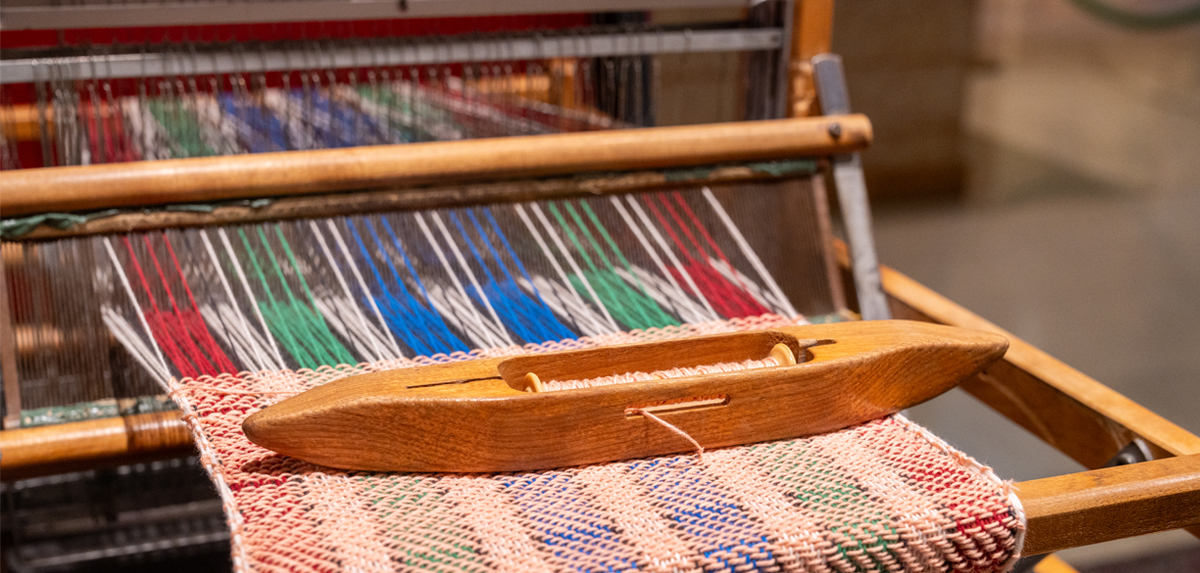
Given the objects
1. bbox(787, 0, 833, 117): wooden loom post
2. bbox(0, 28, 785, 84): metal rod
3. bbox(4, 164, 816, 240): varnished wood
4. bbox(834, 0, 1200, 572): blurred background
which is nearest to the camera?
bbox(4, 164, 816, 240): varnished wood

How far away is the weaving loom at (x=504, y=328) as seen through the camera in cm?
63

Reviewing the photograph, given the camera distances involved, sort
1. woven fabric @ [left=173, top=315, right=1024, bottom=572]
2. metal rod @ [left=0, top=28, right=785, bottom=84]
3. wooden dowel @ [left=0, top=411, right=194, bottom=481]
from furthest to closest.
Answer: metal rod @ [left=0, top=28, right=785, bottom=84], wooden dowel @ [left=0, top=411, right=194, bottom=481], woven fabric @ [left=173, top=315, right=1024, bottom=572]

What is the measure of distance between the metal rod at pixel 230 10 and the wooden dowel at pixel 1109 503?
0.80 metres

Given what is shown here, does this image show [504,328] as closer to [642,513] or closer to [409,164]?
[409,164]

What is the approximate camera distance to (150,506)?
1.66 meters

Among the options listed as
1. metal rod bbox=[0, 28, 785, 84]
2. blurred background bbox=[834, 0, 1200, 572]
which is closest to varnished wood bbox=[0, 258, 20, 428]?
metal rod bbox=[0, 28, 785, 84]

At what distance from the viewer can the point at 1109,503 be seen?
69 centimetres

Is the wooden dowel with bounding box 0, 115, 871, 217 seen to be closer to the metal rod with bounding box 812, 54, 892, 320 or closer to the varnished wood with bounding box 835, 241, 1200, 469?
the metal rod with bounding box 812, 54, 892, 320

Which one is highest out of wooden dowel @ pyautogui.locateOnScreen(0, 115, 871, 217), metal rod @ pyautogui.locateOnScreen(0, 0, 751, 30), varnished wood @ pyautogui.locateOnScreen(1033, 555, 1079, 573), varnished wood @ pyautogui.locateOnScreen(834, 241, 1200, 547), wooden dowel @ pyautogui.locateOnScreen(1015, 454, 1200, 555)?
metal rod @ pyautogui.locateOnScreen(0, 0, 751, 30)

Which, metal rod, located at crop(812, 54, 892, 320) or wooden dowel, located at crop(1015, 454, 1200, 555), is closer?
wooden dowel, located at crop(1015, 454, 1200, 555)

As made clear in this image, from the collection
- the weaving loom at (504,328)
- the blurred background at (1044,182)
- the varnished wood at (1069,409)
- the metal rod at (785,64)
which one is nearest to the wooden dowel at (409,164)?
the weaving loom at (504,328)

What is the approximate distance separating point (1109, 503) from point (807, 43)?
735 millimetres

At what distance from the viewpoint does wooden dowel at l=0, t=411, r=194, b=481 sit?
0.86 meters

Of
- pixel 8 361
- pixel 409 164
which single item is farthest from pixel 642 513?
pixel 8 361
